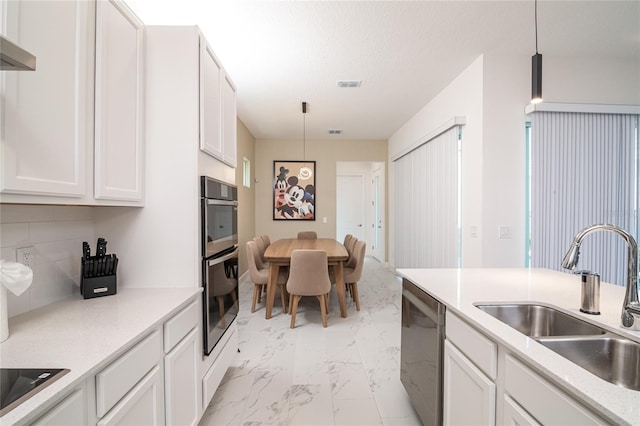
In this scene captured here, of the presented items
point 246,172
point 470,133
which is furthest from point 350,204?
point 470,133

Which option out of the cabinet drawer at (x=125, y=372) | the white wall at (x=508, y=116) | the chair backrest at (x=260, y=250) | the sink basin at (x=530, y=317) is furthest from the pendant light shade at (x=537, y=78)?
the chair backrest at (x=260, y=250)

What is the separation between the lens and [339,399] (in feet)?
6.00

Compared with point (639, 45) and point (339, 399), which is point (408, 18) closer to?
point (639, 45)

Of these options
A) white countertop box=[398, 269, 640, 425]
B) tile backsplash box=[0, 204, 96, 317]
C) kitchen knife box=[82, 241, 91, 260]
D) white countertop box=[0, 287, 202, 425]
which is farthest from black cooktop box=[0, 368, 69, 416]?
white countertop box=[398, 269, 640, 425]

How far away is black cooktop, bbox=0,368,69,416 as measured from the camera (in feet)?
2.04

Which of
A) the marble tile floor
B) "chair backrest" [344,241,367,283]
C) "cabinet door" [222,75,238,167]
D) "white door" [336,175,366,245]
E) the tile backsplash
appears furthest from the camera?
"white door" [336,175,366,245]

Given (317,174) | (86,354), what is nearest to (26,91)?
(86,354)

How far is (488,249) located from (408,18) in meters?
2.14

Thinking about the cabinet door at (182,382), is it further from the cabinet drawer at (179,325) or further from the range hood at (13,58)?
the range hood at (13,58)

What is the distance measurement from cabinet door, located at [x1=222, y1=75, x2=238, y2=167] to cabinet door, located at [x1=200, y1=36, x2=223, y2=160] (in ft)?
0.29

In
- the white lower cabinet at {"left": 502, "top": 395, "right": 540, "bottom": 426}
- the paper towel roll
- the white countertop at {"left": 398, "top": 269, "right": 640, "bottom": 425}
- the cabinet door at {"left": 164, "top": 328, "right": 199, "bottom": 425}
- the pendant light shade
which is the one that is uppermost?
the pendant light shade

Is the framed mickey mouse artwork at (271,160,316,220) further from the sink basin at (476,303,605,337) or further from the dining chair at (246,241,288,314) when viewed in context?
the sink basin at (476,303,605,337)

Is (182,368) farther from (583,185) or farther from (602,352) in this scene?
(583,185)

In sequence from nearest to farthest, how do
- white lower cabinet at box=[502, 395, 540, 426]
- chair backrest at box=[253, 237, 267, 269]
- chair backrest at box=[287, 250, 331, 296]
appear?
white lower cabinet at box=[502, 395, 540, 426]
chair backrest at box=[287, 250, 331, 296]
chair backrest at box=[253, 237, 267, 269]
